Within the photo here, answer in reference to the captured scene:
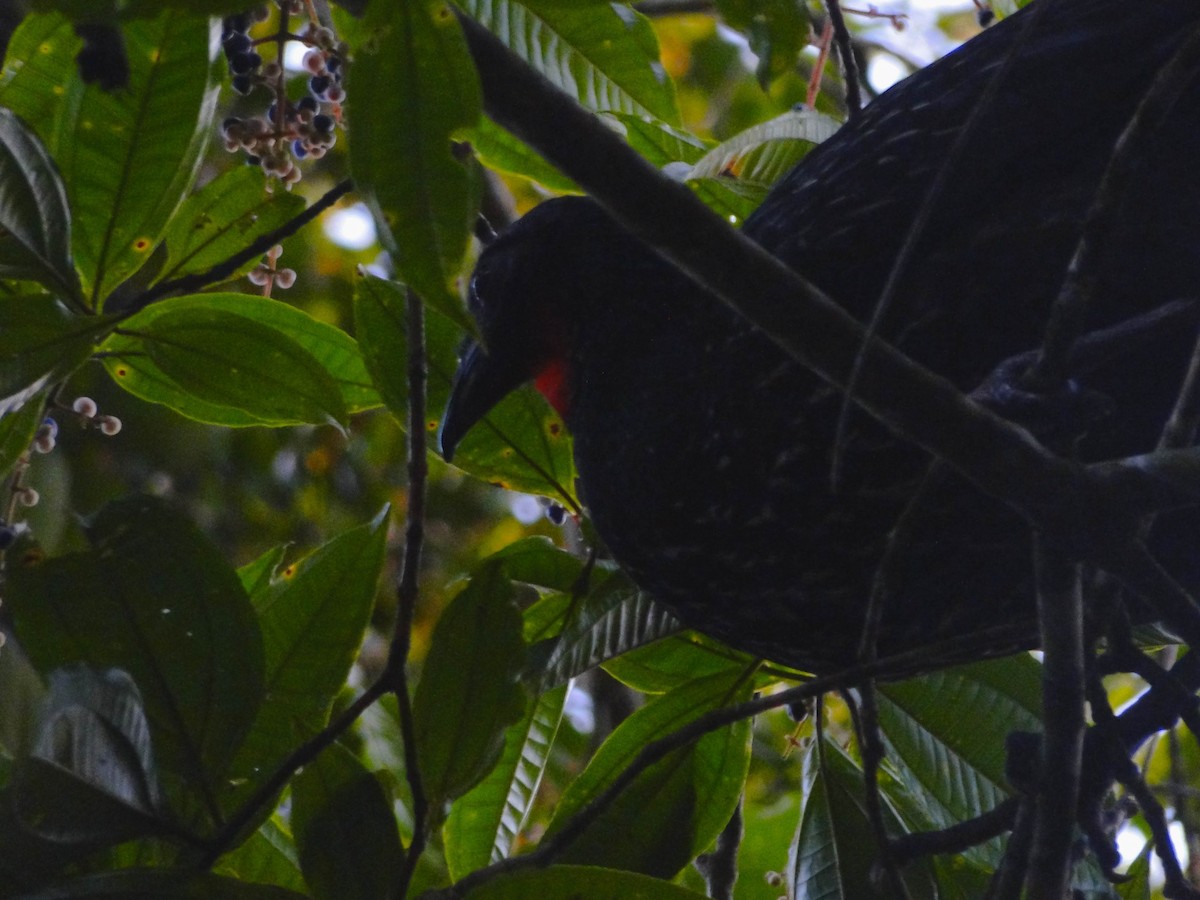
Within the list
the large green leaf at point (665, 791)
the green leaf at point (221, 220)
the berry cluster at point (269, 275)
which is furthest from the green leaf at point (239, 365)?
the large green leaf at point (665, 791)

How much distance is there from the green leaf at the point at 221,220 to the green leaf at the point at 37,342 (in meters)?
0.27

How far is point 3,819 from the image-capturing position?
94cm

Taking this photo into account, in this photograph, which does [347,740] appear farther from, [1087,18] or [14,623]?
[1087,18]

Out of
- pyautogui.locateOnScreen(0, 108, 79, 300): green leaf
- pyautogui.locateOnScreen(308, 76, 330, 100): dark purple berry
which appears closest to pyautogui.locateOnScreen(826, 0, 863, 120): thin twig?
pyautogui.locateOnScreen(308, 76, 330, 100): dark purple berry

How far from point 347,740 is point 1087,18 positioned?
51.7 inches

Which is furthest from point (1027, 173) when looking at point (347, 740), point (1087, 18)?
point (347, 740)

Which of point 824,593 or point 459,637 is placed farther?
point 824,593

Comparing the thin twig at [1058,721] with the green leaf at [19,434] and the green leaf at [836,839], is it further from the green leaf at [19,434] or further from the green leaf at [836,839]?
the green leaf at [19,434]

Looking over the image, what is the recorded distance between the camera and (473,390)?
163cm

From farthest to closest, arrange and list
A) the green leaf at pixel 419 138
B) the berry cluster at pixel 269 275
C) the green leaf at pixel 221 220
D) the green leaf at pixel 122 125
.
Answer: the berry cluster at pixel 269 275
the green leaf at pixel 221 220
the green leaf at pixel 122 125
the green leaf at pixel 419 138

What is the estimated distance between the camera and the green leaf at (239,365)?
134cm

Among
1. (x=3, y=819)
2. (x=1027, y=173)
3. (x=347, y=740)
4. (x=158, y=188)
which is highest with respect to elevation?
(x=1027, y=173)

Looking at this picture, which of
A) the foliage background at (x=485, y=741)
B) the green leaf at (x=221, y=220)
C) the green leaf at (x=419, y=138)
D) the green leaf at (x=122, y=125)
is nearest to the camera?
the green leaf at (x=419, y=138)

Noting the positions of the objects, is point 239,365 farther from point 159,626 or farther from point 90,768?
point 90,768
